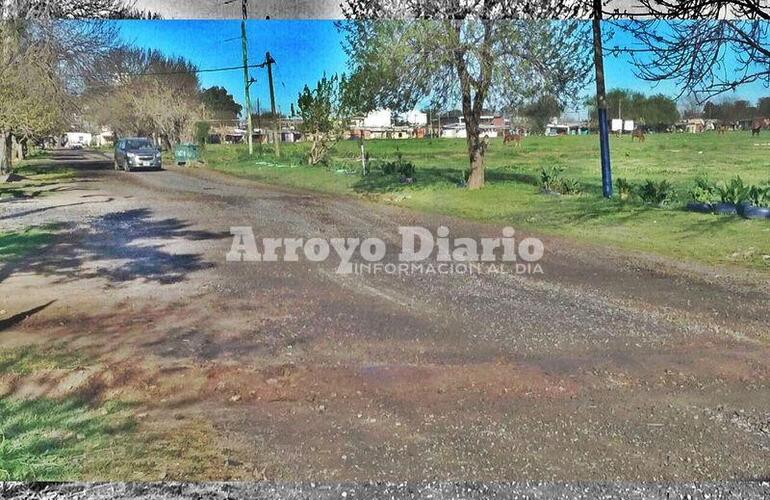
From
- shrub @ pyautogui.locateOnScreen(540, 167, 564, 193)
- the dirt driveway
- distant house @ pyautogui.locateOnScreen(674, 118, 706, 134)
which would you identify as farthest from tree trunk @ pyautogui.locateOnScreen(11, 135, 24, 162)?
distant house @ pyautogui.locateOnScreen(674, 118, 706, 134)

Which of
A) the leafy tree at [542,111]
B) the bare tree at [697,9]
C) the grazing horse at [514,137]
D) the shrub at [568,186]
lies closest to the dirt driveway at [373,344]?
the shrub at [568,186]

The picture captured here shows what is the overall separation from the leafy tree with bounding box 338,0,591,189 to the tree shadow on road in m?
0.81

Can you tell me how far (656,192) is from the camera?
221 cm

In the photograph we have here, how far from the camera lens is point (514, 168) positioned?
216 cm

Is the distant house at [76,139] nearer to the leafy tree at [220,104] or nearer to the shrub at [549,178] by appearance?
the leafy tree at [220,104]

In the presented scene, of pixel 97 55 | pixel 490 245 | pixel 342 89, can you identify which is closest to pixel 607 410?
pixel 490 245

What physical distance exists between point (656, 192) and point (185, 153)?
1.77 metres

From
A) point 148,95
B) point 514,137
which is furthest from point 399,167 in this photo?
point 148,95

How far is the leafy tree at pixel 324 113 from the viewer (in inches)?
79.7

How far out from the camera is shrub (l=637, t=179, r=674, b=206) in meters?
2.18

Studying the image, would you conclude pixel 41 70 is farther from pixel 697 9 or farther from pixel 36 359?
pixel 697 9

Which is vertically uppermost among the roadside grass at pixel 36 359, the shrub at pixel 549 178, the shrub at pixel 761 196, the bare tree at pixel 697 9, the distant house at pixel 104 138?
the bare tree at pixel 697 9

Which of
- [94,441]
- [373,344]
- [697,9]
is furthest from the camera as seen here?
[697,9]

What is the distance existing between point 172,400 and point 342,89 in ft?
3.90
